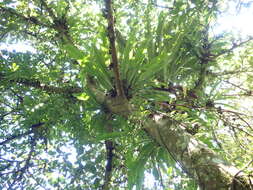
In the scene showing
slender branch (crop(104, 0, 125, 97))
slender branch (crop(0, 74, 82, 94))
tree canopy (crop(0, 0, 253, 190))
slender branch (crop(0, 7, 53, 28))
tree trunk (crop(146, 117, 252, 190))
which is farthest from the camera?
slender branch (crop(0, 7, 53, 28))

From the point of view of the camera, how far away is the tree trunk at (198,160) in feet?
3.57

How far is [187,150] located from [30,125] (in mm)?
2428

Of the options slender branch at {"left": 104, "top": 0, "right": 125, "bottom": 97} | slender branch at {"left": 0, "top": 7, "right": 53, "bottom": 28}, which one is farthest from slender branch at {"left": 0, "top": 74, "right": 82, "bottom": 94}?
slender branch at {"left": 104, "top": 0, "right": 125, "bottom": 97}

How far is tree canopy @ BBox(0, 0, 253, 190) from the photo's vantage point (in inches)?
89.3

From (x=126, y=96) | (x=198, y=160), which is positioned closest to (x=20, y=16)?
(x=126, y=96)

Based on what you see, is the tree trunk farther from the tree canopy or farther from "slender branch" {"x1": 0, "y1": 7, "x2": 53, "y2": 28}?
"slender branch" {"x1": 0, "y1": 7, "x2": 53, "y2": 28}

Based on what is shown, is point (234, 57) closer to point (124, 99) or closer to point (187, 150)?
point (124, 99)

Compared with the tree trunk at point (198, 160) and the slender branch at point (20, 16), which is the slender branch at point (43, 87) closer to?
the slender branch at point (20, 16)

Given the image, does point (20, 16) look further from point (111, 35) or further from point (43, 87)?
point (111, 35)

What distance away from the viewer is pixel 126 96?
2309 mm

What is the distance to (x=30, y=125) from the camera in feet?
10.5

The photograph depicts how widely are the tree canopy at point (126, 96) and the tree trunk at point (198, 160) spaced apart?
0.03 m

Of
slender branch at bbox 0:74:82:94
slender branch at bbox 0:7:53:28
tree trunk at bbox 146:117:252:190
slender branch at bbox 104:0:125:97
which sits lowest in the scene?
tree trunk at bbox 146:117:252:190

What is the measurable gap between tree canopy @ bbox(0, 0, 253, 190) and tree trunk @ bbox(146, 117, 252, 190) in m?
0.03
